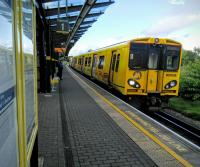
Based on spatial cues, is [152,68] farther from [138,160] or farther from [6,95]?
[6,95]

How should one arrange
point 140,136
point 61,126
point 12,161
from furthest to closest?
point 61,126
point 140,136
point 12,161

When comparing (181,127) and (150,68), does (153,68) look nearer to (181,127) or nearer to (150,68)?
(150,68)

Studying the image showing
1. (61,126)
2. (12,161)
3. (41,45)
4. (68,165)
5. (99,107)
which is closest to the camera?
(12,161)

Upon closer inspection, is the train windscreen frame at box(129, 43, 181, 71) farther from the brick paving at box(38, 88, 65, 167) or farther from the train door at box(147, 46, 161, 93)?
the brick paving at box(38, 88, 65, 167)

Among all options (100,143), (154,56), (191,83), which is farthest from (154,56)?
(100,143)

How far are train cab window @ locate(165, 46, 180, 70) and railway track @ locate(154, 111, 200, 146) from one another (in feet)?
6.46

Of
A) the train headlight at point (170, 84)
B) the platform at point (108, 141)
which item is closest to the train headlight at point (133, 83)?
the train headlight at point (170, 84)

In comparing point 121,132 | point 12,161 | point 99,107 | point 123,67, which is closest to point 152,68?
point 123,67

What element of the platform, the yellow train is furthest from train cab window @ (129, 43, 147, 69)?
the platform

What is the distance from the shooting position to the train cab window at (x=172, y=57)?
424 inches

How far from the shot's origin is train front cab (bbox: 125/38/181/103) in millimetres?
10477

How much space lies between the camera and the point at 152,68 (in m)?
10.7

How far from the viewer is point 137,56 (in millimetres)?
10461

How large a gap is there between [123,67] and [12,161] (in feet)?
30.4
